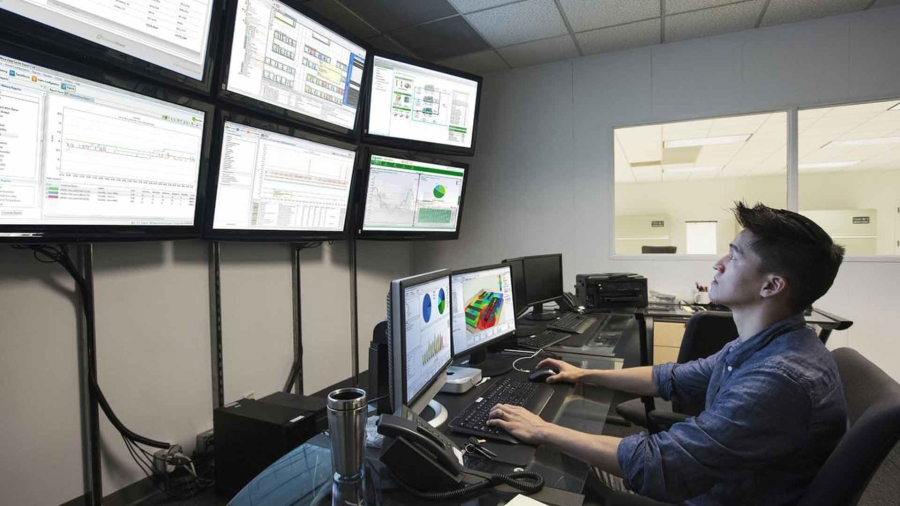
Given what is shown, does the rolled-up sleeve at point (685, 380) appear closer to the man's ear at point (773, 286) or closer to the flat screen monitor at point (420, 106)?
the man's ear at point (773, 286)

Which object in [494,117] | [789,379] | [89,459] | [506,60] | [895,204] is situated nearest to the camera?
[789,379]

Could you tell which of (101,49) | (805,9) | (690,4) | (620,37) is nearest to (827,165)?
(805,9)

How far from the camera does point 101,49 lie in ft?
5.06

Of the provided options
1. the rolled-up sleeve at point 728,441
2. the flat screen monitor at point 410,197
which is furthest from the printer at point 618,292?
the rolled-up sleeve at point 728,441

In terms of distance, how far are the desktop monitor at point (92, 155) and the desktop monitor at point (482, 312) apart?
1.25 m

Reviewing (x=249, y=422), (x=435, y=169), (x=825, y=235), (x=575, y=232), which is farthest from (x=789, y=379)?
(x=575, y=232)

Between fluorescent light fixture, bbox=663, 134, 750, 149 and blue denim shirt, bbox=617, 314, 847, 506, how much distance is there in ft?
16.1

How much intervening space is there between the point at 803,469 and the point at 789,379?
0.21 m

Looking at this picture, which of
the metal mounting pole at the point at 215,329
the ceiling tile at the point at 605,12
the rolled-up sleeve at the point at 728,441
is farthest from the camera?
the ceiling tile at the point at 605,12

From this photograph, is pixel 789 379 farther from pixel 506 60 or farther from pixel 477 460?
pixel 506 60

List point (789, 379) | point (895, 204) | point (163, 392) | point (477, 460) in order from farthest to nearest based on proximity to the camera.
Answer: point (895, 204) < point (163, 392) < point (477, 460) < point (789, 379)

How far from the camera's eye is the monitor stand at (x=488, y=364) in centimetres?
167

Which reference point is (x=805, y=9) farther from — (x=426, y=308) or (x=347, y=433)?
(x=347, y=433)

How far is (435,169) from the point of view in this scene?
128 inches
